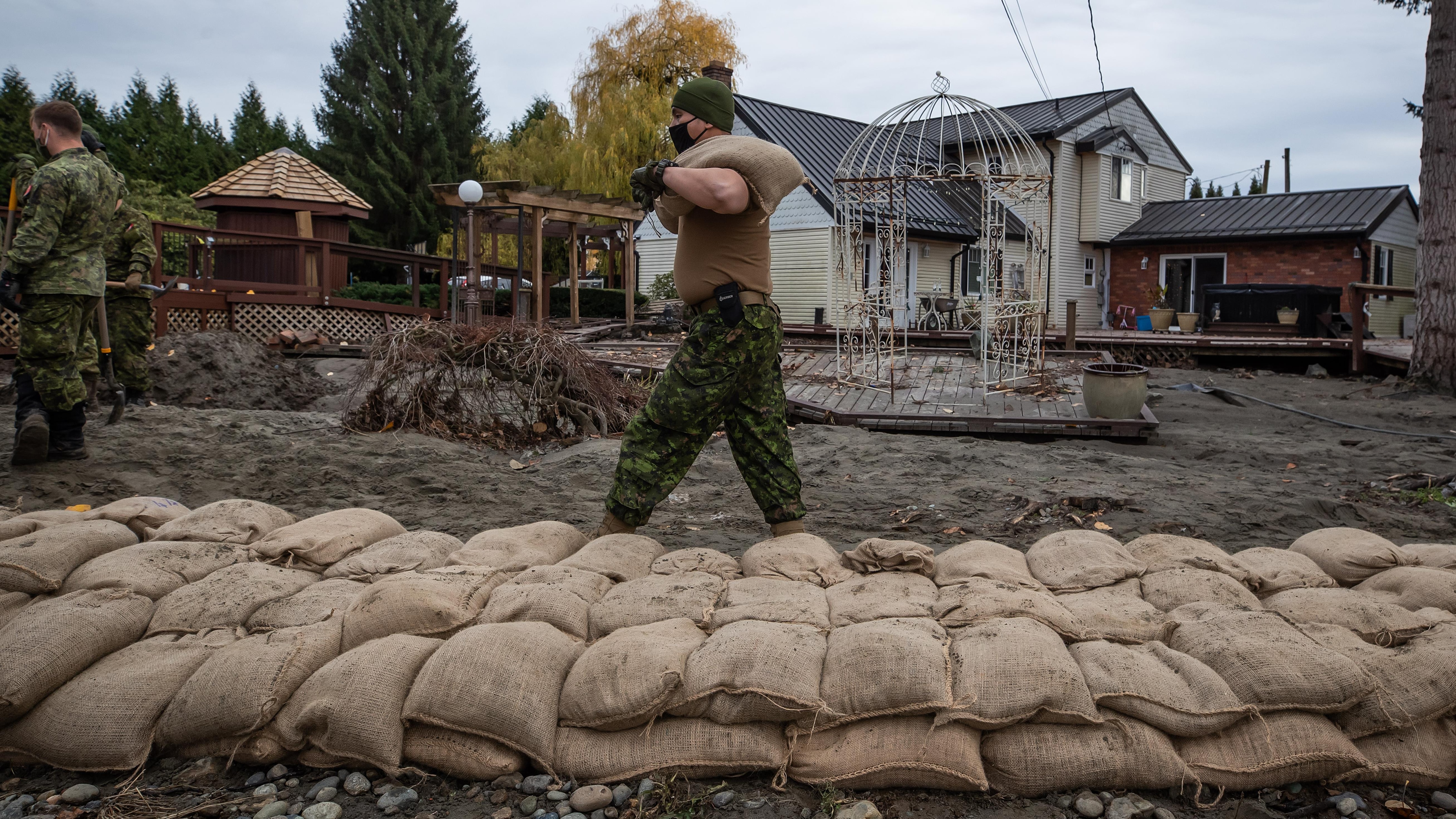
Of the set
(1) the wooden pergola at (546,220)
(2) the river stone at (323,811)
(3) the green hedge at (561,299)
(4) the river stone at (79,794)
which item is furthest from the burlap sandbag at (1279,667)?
(3) the green hedge at (561,299)

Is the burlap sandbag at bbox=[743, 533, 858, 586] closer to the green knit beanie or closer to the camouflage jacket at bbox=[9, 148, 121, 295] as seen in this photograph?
the green knit beanie

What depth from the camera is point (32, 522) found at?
113 inches

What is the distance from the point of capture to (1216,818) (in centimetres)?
194

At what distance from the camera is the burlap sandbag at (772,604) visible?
2346 millimetres

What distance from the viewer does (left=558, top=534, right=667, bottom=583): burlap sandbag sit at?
2695mm

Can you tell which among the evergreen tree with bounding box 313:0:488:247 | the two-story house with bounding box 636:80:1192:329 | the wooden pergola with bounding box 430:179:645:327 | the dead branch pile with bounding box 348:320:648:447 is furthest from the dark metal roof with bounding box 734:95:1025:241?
the dead branch pile with bounding box 348:320:648:447

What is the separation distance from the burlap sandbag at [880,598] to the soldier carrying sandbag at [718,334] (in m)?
0.79

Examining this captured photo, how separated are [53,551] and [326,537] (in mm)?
691

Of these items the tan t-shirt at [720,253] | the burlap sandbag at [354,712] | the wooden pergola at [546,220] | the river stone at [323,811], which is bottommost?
the river stone at [323,811]

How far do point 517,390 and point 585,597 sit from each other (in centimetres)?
448

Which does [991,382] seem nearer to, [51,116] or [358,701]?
[51,116]

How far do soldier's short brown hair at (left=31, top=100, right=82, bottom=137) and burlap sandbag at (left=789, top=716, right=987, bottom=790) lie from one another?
5.10m

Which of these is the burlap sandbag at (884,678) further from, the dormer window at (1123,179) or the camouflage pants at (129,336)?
the dormer window at (1123,179)

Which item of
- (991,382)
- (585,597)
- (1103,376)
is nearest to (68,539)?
(585,597)
